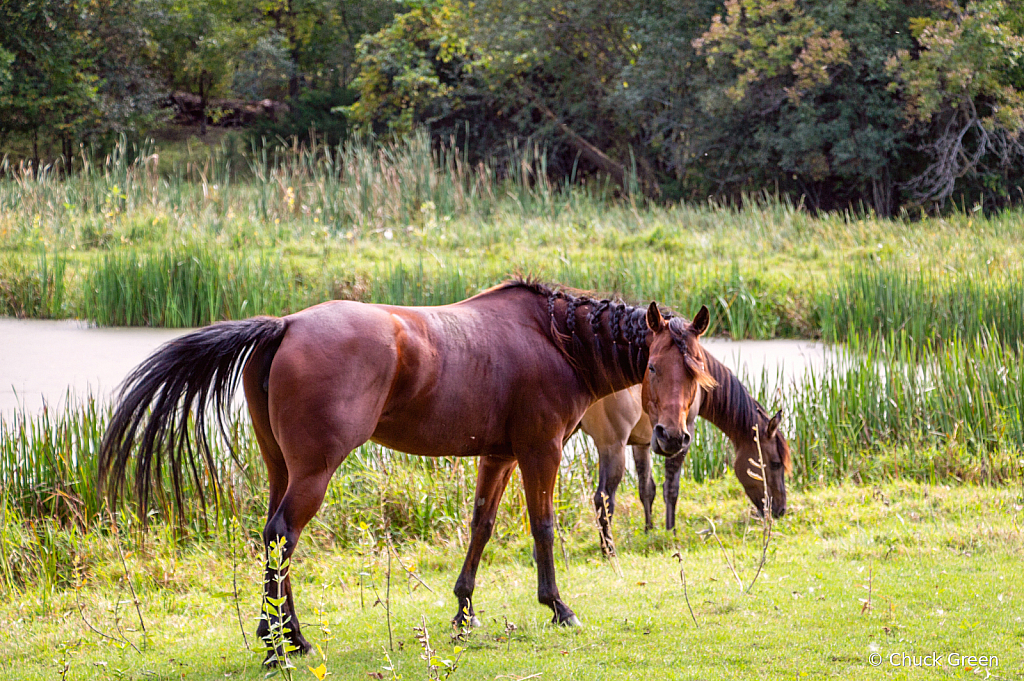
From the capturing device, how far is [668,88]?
18.9 m

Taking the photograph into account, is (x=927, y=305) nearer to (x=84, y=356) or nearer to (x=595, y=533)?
(x=595, y=533)

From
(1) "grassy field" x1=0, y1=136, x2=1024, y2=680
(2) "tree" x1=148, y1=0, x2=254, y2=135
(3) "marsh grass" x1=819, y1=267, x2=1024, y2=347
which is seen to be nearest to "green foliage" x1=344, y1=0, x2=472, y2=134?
(2) "tree" x1=148, y1=0, x2=254, y2=135

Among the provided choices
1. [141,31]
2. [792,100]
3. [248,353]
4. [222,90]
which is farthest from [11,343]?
[222,90]

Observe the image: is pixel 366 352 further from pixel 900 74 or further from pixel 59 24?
pixel 59 24

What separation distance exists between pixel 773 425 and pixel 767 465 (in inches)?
10.7

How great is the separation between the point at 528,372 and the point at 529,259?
26.2 ft

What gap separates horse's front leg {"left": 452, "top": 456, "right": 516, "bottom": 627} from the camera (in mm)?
3574

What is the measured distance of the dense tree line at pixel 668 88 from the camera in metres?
15.4

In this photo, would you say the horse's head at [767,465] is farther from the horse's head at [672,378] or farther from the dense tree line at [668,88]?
the dense tree line at [668,88]

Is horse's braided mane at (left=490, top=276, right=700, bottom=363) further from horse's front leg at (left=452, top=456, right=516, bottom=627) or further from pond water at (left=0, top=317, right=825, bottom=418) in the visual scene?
pond water at (left=0, top=317, right=825, bottom=418)

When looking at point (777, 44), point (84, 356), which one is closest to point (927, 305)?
point (84, 356)

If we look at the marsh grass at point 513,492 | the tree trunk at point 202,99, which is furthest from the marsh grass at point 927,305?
the tree trunk at point 202,99

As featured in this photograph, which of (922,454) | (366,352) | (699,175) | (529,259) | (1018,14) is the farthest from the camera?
(699,175)

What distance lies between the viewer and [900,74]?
1503 centimetres
